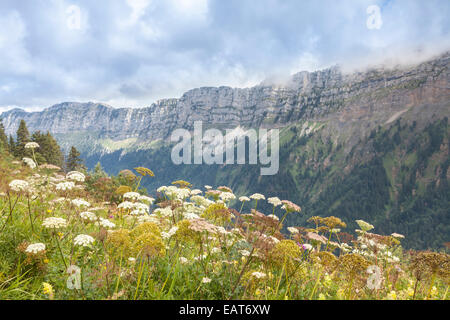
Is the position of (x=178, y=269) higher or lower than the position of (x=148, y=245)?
lower

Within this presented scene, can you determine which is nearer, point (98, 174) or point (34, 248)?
point (34, 248)

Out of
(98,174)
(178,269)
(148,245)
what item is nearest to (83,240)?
(148,245)

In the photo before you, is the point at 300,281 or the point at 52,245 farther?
the point at 52,245

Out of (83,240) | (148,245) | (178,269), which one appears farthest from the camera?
(178,269)

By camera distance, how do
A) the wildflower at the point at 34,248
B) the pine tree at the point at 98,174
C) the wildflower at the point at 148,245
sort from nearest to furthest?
the wildflower at the point at 148,245 < the wildflower at the point at 34,248 < the pine tree at the point at 98,174

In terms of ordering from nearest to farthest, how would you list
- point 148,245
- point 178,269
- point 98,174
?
point 148,245 < point 178,269 < point 98,174

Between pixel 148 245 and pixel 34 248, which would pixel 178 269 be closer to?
pixel 148 245

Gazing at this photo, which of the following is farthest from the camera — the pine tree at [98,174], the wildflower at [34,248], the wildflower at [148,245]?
the pine tree at [98,174]

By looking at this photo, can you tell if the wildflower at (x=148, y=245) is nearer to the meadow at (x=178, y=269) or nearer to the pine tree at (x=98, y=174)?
the meadow at (x=178, y=269)

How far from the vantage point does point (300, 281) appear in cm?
455

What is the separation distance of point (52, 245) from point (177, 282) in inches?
113

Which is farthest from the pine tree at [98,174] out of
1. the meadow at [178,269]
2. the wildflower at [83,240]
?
the wildflower at [83,240]
